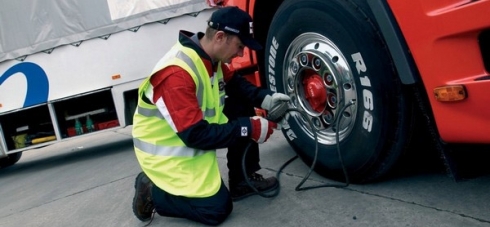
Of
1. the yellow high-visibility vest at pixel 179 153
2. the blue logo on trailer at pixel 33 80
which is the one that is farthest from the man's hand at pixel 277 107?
the blue logo on trailer at pixel 33 80

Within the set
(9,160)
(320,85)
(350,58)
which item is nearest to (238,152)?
(320,85)

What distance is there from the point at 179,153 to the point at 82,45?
424 cm

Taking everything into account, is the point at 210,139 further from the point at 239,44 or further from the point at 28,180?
the point at 28,180

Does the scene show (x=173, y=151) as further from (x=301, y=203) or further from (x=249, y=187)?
(x=301, y=203)

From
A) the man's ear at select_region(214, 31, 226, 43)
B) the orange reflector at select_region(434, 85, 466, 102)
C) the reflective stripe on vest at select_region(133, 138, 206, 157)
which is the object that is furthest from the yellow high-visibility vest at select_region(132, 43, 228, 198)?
the orange reflector at select_region(434, 85, 466, 102)

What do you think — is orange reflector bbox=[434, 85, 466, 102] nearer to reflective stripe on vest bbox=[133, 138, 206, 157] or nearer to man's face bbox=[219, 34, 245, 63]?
man's face bbox=[219, 34, 245, 63]

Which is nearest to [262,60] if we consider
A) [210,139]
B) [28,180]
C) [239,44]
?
[239,44]

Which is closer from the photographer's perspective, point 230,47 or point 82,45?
point 230,47

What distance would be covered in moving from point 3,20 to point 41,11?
1.71 feet

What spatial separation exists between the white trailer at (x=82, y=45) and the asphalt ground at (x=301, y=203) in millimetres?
1993

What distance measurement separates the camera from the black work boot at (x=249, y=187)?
3.11 meters

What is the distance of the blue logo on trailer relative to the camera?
6.51m

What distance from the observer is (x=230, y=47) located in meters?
2.74

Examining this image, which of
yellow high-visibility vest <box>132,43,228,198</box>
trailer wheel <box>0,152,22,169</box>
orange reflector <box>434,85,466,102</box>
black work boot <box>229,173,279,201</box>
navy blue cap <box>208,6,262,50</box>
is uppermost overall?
navy blue cap <box>208,6,262,50</box>
